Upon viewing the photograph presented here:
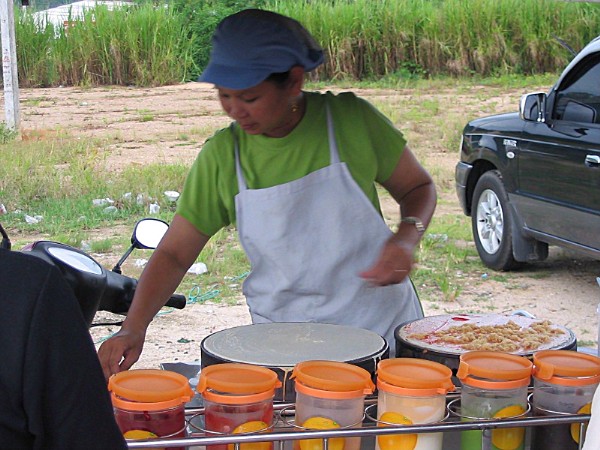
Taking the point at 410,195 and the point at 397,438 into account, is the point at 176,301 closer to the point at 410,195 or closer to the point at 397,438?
the point at 410,195

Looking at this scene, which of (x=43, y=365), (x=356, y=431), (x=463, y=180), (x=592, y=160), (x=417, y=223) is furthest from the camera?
(x=463, y=180)

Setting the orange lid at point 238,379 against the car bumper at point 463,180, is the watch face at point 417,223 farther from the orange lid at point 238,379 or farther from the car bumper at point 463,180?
the car bumper at point 463,180

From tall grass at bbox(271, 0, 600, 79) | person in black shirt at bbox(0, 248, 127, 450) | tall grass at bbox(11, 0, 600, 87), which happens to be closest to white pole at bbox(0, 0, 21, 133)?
Answer: tall grass at bbox(11, 0, 600, 87)

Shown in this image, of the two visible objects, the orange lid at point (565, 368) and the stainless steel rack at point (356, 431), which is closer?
the stainless steel rack at point (356, 431)

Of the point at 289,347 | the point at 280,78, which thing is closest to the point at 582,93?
the point at 280,78

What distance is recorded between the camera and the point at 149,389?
1707 mm

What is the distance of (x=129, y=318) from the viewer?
237cm

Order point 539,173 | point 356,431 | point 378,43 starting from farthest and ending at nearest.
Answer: point 378,43 < point 539,173 < point 356,431

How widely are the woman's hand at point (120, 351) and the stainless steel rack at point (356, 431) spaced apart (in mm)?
514

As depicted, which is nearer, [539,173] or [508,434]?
[508,434]

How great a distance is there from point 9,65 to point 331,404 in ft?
35.2

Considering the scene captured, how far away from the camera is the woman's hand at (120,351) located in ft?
7.25

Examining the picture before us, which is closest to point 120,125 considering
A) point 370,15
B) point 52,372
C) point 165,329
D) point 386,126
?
point 370,15

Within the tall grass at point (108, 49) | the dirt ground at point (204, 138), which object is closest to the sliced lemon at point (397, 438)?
the dirt ground at point (204, 138)
